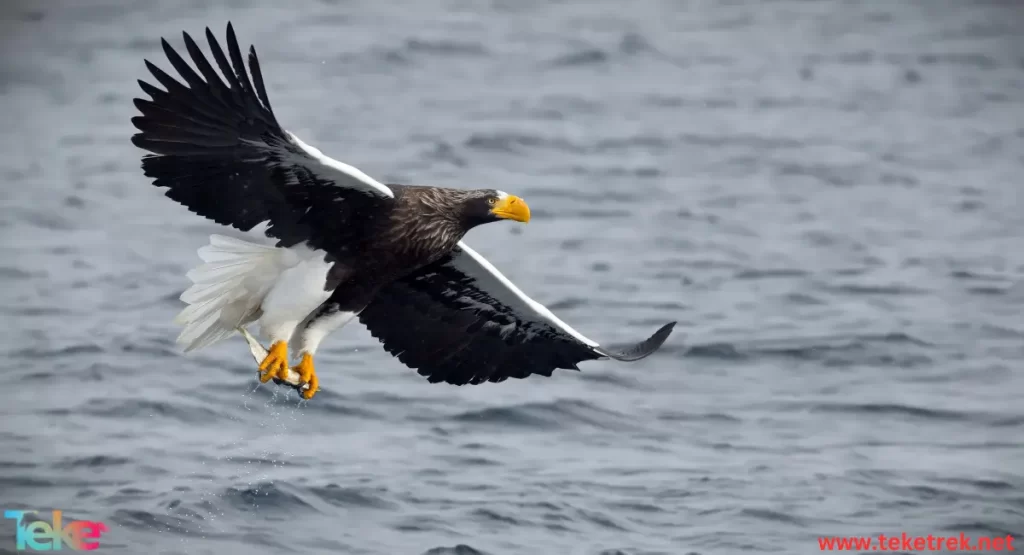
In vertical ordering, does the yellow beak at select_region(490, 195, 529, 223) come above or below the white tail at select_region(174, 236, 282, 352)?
above

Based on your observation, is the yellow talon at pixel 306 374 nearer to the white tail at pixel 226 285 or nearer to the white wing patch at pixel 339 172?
the white tail at pixel 226 285

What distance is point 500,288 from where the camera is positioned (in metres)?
7.52

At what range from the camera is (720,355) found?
1056cm

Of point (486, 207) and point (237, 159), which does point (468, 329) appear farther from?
point (237, 159)

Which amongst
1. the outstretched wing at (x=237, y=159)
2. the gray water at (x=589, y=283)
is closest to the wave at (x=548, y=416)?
the gray water at (x=589, y=283)

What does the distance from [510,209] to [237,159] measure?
1.18 m

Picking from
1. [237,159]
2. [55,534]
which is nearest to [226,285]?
[237,159]

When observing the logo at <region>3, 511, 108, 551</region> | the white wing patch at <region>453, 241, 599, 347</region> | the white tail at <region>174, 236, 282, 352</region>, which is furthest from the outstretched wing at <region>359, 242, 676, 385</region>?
the logo at <region>3, 511, 108, 551</region>

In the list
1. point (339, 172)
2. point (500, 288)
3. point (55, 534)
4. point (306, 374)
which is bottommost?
point (55, 534)

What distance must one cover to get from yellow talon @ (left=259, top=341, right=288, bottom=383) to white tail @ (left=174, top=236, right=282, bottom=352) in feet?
0.77

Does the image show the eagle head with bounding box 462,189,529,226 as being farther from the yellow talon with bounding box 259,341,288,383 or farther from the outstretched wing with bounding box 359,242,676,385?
the yellow talon with bounding box 259,341,288,383

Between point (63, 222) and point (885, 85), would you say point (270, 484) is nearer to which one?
point (63, 222)

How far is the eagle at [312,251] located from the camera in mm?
6512

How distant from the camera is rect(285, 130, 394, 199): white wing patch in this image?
255 inches
